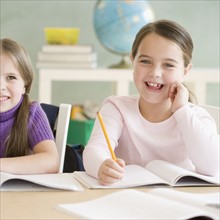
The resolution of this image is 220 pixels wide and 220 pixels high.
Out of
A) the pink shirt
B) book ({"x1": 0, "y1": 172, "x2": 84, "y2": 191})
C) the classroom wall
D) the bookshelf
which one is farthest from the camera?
the classroom wall

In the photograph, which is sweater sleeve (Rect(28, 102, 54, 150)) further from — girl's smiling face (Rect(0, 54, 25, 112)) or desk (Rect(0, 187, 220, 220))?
desk (Rect(0, 187, 220, 220))

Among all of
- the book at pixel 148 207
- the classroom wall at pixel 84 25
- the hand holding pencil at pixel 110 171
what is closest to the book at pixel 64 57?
the classroom wall at pixel 84 25

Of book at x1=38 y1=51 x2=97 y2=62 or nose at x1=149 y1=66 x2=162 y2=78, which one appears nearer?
nose at x1=149 y1=66 x2=162 y2=78

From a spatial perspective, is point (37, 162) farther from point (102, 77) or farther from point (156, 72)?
point (102, 77)

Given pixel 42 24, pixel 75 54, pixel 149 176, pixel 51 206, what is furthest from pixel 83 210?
pixel 42 24

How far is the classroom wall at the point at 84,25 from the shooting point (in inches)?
151

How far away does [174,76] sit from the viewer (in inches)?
74.4

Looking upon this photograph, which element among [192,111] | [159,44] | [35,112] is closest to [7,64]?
[35,112]

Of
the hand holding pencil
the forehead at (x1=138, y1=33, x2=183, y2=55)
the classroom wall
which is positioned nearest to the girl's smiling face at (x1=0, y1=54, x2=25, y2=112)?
the forehead at (x1=138, y1=33, x2=183, y2=55)

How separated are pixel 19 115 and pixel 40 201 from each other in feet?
2.04

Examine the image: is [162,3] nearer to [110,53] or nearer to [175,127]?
[110,53]

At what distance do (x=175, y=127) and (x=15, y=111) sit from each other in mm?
467

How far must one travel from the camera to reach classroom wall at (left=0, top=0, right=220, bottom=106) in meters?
3.84

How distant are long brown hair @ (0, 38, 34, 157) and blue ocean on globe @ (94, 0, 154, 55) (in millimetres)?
1516
